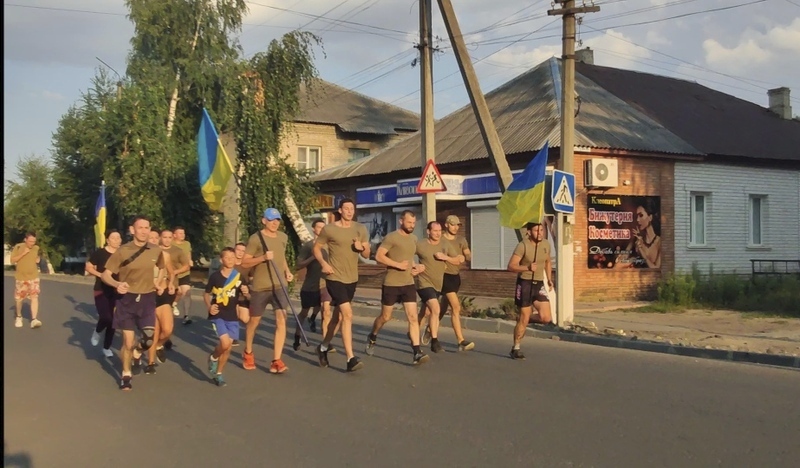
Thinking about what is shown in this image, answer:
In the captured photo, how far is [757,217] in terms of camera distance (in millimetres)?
23906

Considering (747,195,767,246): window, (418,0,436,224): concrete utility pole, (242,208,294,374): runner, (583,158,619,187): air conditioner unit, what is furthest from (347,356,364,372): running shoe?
(747,195,767,246): window

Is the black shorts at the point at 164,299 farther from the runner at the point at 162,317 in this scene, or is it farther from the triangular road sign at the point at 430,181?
the triangular road sign at the point at 430,181

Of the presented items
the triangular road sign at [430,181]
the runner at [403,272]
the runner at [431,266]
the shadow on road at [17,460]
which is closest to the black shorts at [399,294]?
the runner at [403,272]

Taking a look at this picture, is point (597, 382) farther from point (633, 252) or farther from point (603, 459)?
point (633, 252)

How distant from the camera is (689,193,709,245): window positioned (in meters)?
22.4

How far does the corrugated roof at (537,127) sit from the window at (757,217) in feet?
10.9

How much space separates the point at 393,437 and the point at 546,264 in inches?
182

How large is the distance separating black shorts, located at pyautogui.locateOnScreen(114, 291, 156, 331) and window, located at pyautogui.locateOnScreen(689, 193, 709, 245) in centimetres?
1684

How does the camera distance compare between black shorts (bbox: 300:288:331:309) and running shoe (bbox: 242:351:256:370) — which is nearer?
running shoe (bbox: 242:351:256:370)

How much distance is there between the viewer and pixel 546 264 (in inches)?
420

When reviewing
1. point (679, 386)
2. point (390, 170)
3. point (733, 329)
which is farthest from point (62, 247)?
point (679, 386)

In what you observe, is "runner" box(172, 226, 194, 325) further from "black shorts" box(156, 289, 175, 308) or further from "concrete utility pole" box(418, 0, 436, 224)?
"concrete utility pole" box(418, 0, 436, 224)

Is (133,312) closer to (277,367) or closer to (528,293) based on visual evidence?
(277,367)

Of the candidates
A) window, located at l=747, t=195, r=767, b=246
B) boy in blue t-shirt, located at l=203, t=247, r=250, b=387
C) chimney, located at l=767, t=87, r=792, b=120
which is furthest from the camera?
chimney, located at l=767, t=87, r=792, b=120
